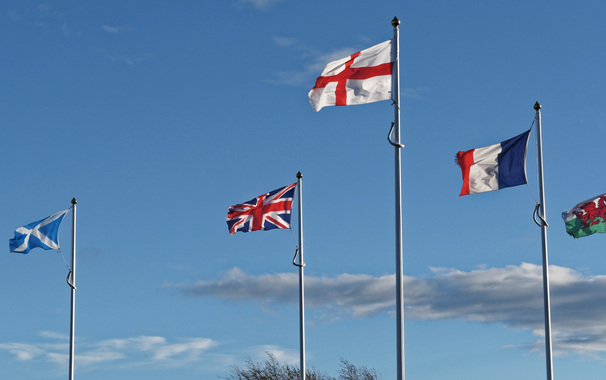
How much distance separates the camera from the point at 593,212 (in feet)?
86.0

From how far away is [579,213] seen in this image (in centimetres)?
2647

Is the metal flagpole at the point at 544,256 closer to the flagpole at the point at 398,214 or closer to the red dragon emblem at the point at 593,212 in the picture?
the red dragon emblem at the point at 593,212

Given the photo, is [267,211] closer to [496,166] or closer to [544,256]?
[496,166]

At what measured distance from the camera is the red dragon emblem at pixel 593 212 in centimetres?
2612

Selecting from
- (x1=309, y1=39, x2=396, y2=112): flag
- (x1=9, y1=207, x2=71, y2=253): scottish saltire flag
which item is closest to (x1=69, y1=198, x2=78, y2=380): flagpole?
(x1=9, y1=207, x2=71, y2=253): scottish saltire flag

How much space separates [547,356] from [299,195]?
10.8 m

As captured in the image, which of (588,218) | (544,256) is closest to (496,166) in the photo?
(544,256)

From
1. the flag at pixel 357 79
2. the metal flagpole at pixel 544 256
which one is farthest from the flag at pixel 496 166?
the flag at pixel 357 79

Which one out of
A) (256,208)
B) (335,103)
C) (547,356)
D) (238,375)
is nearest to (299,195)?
(256,208)

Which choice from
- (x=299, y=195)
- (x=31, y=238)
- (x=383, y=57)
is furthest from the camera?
(x=31, y=238)

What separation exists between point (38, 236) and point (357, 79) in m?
16.8

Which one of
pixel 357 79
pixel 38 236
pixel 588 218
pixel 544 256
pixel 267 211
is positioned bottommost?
pixel 544 256

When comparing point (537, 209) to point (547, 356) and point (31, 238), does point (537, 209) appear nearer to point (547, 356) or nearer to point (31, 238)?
point (547, 356)

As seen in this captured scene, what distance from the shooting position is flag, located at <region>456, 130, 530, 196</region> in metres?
23.6
